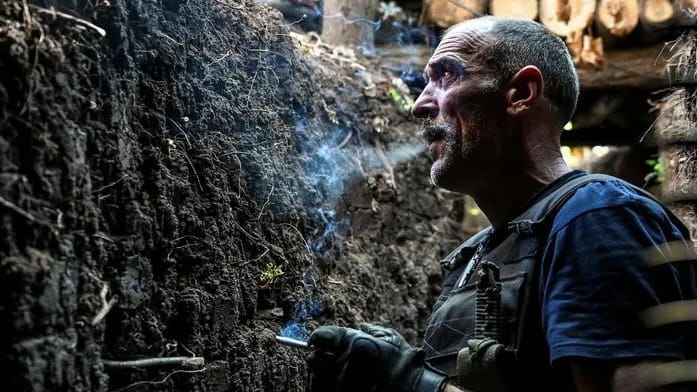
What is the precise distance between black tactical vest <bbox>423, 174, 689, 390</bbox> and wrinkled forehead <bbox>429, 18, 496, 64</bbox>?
2.00 feet

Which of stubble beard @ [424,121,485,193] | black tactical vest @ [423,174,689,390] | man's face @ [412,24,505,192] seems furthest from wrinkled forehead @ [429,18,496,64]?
black tactical vest @ [423,174,689,390]

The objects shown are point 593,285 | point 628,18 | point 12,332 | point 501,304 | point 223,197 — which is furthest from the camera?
point 628,18

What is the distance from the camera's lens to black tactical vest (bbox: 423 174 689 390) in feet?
6.54

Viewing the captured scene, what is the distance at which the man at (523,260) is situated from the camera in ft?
5.90

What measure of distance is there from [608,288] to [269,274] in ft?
4.51

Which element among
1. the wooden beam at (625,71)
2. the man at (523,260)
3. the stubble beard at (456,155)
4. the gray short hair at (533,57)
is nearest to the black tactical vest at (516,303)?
the man at (523,260)

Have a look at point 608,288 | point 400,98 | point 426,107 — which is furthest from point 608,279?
point 400,98

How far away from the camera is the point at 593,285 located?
1829 mm

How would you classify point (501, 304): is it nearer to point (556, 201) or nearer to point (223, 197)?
point (556, 201)

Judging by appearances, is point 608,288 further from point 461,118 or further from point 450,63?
point 450,63

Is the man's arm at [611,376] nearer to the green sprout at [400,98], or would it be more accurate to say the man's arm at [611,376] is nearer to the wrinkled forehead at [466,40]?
the wrinkled forehead at [466,40]

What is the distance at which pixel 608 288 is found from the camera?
181cm

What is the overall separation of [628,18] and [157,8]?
397 centimetres

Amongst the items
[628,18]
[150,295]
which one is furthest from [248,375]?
[628,18]
